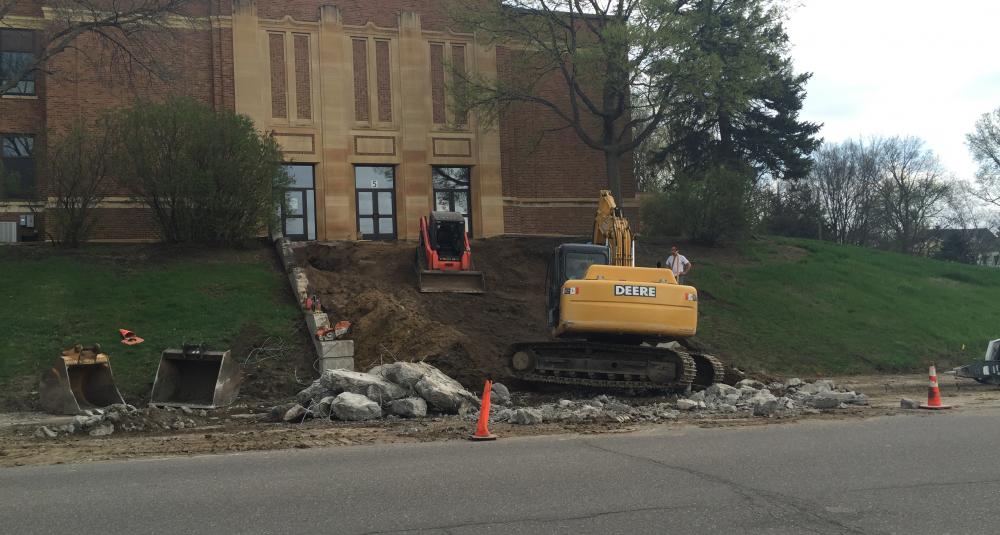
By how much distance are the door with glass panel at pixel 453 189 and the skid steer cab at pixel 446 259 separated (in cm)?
840

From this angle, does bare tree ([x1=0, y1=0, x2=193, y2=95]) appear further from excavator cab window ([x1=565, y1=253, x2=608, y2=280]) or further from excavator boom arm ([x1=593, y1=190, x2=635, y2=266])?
excavator cab window ([x1=565, y1=253, x2=608, y2=280])

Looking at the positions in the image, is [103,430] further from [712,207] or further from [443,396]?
[712,207]

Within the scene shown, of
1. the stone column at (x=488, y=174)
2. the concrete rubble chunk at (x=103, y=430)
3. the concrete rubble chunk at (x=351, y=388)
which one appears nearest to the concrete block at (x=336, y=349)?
the concrete rubble chunk at (x=351, y=388)

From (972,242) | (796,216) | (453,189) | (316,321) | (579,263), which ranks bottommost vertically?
(316,321)

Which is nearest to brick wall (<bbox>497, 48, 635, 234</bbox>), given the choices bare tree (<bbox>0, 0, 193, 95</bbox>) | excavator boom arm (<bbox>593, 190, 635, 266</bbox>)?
bare tree (<bbox>0, 0, 193, 95</bbox>)

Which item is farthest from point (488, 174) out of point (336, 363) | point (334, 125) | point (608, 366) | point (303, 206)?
point (608, 366)

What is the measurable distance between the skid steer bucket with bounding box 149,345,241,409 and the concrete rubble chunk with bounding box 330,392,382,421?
9.96 feet

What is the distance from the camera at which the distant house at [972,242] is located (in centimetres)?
6412

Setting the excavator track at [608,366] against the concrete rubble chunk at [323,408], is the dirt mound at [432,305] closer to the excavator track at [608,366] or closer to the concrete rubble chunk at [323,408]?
the excavator track at [608,366]

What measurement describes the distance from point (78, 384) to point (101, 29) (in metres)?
16.0

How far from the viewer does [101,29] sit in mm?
27094

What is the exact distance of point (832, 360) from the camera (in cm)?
2236

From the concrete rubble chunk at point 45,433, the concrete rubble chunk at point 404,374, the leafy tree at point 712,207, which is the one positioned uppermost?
the leafy tree at point 712,207

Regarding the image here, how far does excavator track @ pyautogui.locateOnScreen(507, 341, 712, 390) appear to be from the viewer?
16094mm
